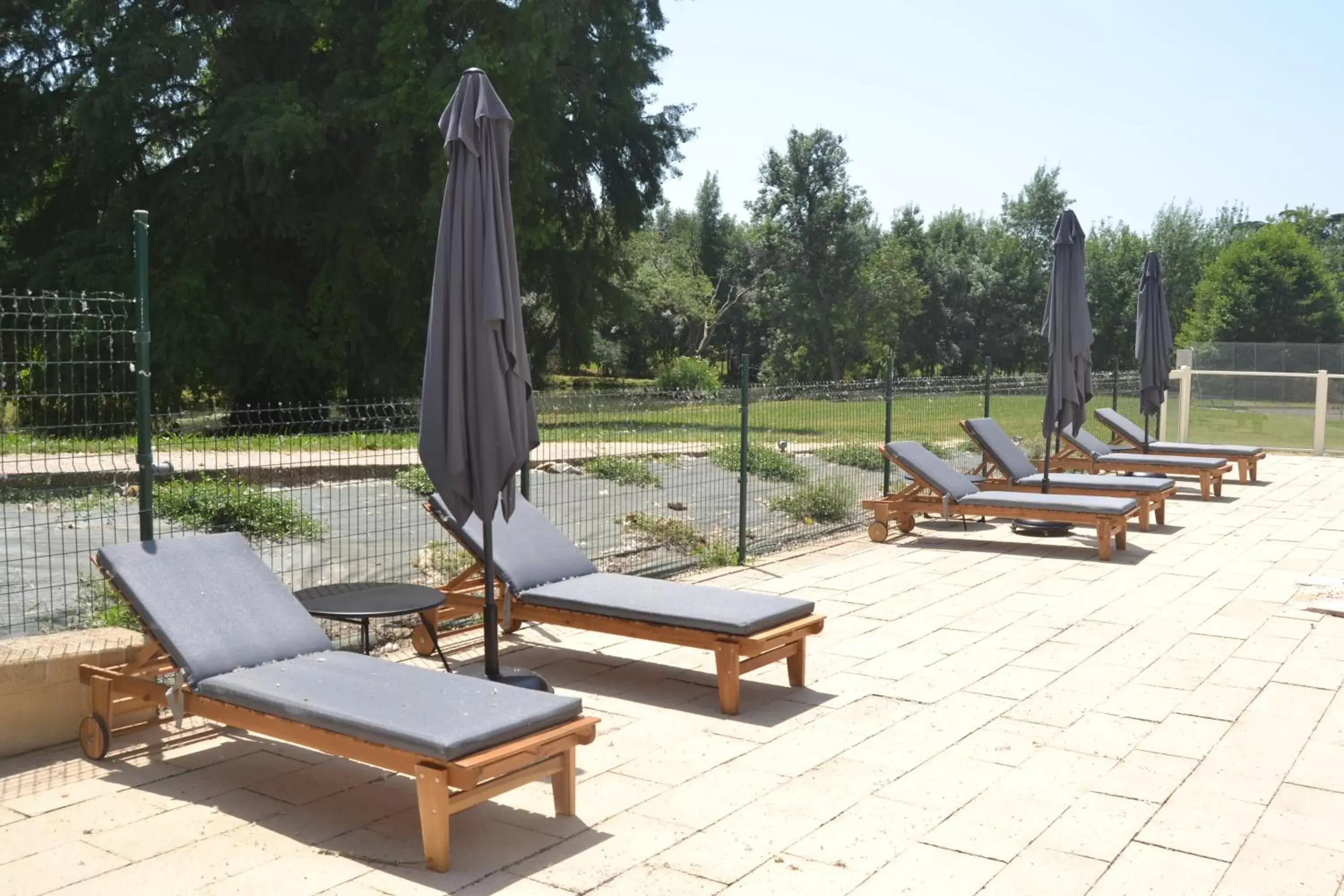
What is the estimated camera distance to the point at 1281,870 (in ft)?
12.2

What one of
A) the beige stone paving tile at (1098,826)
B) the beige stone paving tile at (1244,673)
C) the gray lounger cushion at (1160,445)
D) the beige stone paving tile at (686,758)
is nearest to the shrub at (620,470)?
the beige stone paving tile at (686,758)

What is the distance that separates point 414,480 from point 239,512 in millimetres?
1379

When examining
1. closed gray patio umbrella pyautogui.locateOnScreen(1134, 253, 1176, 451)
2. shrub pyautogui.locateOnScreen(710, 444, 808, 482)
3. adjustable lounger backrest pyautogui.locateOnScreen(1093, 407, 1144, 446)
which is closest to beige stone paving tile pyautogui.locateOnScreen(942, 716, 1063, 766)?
shrub pyautogui.locateOnScreen(710, 444, 808, 482)

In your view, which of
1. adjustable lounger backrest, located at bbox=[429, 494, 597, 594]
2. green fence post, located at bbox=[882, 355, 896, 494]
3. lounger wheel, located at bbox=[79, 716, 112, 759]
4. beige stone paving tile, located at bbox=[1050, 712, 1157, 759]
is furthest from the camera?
green fence post, located at bbox=[882, 355, 896, 494]

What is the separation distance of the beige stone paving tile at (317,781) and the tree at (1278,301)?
154 feet

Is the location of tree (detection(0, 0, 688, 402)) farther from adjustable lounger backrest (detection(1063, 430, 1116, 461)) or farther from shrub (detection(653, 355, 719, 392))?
shrub (detection(653, 355, 719, 392))

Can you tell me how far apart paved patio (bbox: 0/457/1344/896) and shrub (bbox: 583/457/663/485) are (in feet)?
9.50

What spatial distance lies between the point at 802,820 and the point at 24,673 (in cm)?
323

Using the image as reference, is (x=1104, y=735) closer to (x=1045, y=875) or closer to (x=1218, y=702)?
(x=1218, y=702)

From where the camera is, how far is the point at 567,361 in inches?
1083

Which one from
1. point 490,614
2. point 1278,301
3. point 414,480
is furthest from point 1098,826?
point 1278,301

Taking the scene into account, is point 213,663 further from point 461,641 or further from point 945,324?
point 945,324

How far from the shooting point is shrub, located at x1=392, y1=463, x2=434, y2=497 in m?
9.15

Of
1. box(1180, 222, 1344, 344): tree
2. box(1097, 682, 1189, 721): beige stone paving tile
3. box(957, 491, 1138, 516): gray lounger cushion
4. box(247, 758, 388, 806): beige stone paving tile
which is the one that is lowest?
box(247, 758, 388, 806): beige stone paving tile
